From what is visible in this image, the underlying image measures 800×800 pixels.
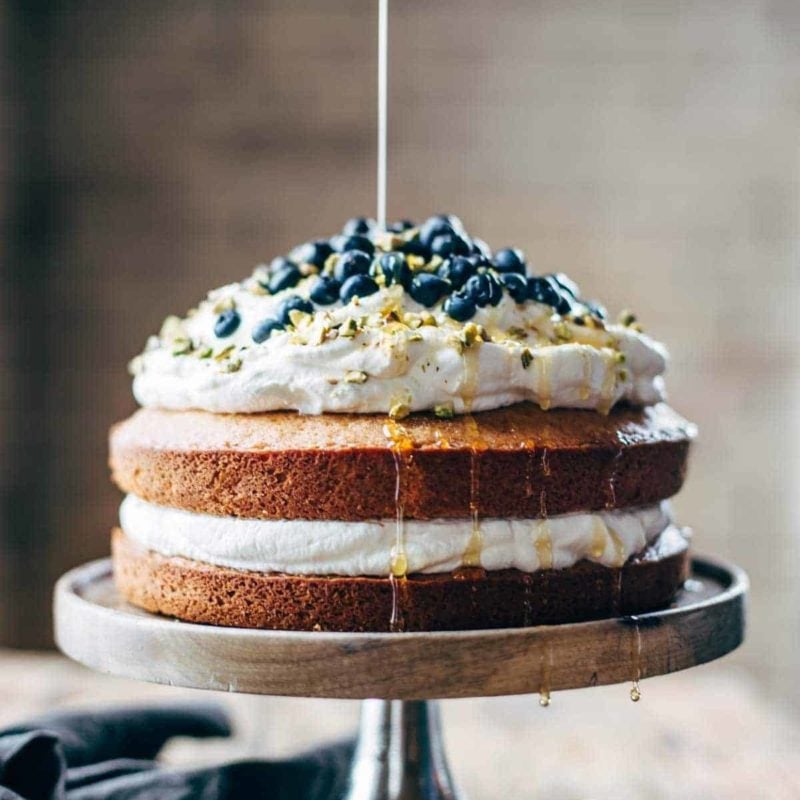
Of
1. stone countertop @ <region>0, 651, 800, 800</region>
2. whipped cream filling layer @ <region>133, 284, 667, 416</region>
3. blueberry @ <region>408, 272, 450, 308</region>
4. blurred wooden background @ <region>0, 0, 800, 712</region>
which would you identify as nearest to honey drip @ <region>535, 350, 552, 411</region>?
whipped cream filling layer @ <region>133, 284, 667, 416</region>

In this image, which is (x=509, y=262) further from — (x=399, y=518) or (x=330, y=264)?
(x=399, y=518)

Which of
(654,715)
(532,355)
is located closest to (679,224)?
(654,715)

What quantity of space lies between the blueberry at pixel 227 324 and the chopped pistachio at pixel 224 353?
5 centimetres

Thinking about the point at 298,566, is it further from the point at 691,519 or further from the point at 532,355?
the point at 691,519

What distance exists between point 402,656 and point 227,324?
2.25 ft

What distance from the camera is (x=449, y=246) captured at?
205 cm

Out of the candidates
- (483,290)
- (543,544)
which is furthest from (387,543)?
(483,290)

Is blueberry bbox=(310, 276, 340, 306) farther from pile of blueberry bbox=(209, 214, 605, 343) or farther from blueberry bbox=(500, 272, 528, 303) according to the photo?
blueberry bbox=(500, 272, 528, 303)

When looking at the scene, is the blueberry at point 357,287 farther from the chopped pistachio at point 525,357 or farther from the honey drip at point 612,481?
the honey drip at point 612,481

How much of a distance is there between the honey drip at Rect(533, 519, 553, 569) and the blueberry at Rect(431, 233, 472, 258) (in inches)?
20.7

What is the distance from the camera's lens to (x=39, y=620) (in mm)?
4699

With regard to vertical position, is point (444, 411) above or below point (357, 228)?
below

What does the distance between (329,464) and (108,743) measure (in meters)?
1.21

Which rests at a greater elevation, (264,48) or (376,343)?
(264,48)
